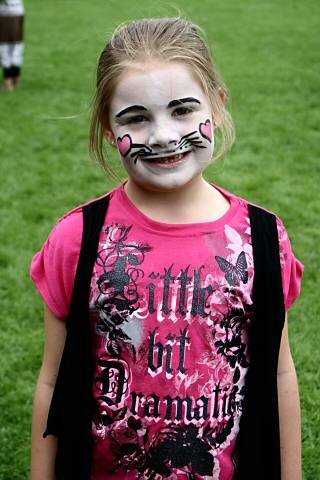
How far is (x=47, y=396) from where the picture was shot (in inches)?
80.1

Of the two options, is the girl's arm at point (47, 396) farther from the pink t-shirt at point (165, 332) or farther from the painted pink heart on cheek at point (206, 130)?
the painted pink heart on cheek at point (206, 130)

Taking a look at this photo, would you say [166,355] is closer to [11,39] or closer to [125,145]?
[125,145]

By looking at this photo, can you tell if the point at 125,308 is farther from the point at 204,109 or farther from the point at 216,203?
the point at 204,109

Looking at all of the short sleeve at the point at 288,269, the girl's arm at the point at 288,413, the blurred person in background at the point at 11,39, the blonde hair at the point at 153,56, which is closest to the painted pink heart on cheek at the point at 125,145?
the blonde hair at the point at 153,56

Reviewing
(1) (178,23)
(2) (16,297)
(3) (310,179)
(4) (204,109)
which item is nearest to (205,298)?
(4) (204,109)

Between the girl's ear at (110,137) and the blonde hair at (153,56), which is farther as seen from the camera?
the girl's ear at (110,137)

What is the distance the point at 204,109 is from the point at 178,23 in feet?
0.81

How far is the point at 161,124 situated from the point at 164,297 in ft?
1.37

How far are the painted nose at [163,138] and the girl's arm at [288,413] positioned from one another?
1.85 feet

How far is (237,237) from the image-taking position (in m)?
1.91

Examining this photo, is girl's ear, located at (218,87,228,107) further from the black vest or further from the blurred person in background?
the blurred person in background

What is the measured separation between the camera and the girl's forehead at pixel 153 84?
1840 mm

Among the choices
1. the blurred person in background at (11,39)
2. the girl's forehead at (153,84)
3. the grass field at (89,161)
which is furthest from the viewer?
the blurred person in background at (11,39)

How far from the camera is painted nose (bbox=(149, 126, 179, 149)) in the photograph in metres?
1.84
